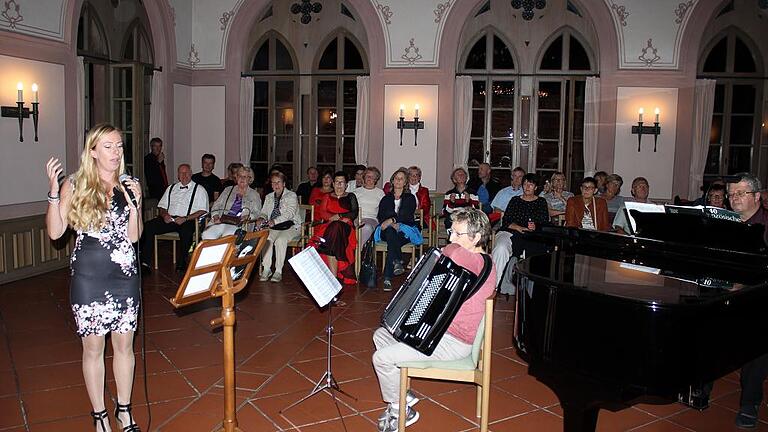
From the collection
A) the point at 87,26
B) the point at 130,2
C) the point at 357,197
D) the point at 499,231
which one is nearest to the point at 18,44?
the point at 87,26

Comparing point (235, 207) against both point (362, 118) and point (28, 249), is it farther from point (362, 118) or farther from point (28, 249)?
point (362, 118)

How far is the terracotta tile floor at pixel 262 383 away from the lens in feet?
12.5

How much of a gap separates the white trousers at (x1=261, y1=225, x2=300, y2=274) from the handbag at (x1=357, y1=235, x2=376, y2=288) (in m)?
0.86

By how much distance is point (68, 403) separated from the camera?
398cm

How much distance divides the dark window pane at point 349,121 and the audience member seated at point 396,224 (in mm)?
3469

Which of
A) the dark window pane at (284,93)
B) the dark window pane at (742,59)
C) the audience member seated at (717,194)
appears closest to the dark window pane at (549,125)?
the dark window pane at (742,59)

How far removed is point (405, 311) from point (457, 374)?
47cm

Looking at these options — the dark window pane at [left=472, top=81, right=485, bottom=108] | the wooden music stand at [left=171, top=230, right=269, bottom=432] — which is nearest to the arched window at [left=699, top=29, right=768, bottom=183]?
the dark window pane at [left=472, top=81, right=485, bottom=108]

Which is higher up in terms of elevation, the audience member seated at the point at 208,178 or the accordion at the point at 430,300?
the audience member seated at the point at 208,178

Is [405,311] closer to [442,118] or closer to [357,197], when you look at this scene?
[357,197]

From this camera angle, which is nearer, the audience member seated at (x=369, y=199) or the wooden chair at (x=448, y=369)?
the wooden chair at (x=448, y=369)

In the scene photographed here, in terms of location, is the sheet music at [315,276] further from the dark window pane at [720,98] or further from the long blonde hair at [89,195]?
the dark window pane at [720,98]

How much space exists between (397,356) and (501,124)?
7.50 m

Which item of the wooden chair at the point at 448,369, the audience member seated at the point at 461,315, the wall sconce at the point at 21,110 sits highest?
the wall sconce at the point at 21,110
